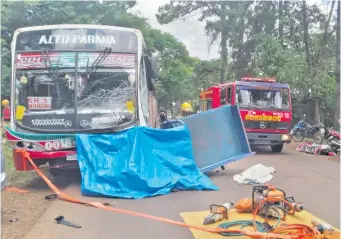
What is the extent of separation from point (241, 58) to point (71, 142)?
2012 centimetres

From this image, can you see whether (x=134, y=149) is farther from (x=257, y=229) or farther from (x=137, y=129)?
A: (x=257, y=229)

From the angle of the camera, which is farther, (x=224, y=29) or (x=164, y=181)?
(x=224, y=29)

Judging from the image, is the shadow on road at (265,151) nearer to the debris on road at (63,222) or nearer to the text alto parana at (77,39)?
the text alto parana at (77,39)

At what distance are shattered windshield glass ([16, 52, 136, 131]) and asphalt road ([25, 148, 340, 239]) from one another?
1.47 meters

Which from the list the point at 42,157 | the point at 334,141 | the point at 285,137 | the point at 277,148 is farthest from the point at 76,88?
the point at 334,141

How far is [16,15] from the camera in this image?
923 inches

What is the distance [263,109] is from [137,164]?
7.38 m

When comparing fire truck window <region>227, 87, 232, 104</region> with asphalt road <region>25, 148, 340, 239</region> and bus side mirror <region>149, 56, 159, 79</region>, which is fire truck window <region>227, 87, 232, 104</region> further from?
bus side mirror <region>149, 56, 159, 79</region>

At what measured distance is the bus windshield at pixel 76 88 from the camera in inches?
315

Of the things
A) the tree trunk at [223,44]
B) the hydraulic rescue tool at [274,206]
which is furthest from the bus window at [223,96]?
the tree trunk at [223,44]

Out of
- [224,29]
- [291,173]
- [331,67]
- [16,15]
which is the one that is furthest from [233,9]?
[291,173]

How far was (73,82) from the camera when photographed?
319 inches

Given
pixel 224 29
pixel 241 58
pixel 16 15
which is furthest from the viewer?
pixel 224 29

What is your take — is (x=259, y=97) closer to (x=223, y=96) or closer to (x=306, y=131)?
(x=223, y=96)
